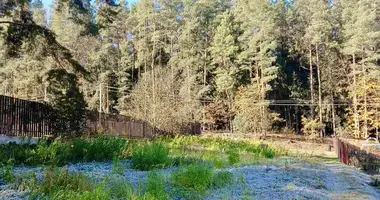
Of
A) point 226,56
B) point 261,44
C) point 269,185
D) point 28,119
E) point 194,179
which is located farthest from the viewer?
point 226,56

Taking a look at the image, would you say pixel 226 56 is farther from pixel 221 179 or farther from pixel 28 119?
pixel 221 179

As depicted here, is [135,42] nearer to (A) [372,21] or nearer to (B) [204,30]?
(B) [204,30]

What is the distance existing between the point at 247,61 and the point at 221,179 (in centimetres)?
3454

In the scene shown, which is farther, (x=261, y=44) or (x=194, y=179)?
(x=261, y=44)

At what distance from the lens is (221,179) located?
5.43 meters

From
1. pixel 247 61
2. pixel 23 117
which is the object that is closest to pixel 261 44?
pixel 247 61

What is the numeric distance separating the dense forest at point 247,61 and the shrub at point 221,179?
21.8 meters

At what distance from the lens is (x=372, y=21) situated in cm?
3177

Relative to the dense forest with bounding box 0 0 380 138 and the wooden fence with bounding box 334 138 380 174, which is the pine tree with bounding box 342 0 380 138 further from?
the wooden fence with bounding box 334 138 380 174

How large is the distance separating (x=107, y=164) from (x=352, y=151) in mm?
8417

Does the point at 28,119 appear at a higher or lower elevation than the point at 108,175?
higher

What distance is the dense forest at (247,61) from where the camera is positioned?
32.9 metres

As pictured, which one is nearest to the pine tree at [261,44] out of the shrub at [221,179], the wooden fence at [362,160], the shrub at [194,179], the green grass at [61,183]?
→ the wooden fence at [362,160]

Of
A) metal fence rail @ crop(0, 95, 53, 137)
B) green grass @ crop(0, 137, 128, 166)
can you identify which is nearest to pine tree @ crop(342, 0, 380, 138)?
metal fence rail @ crop(0, 95, 53, 137)
